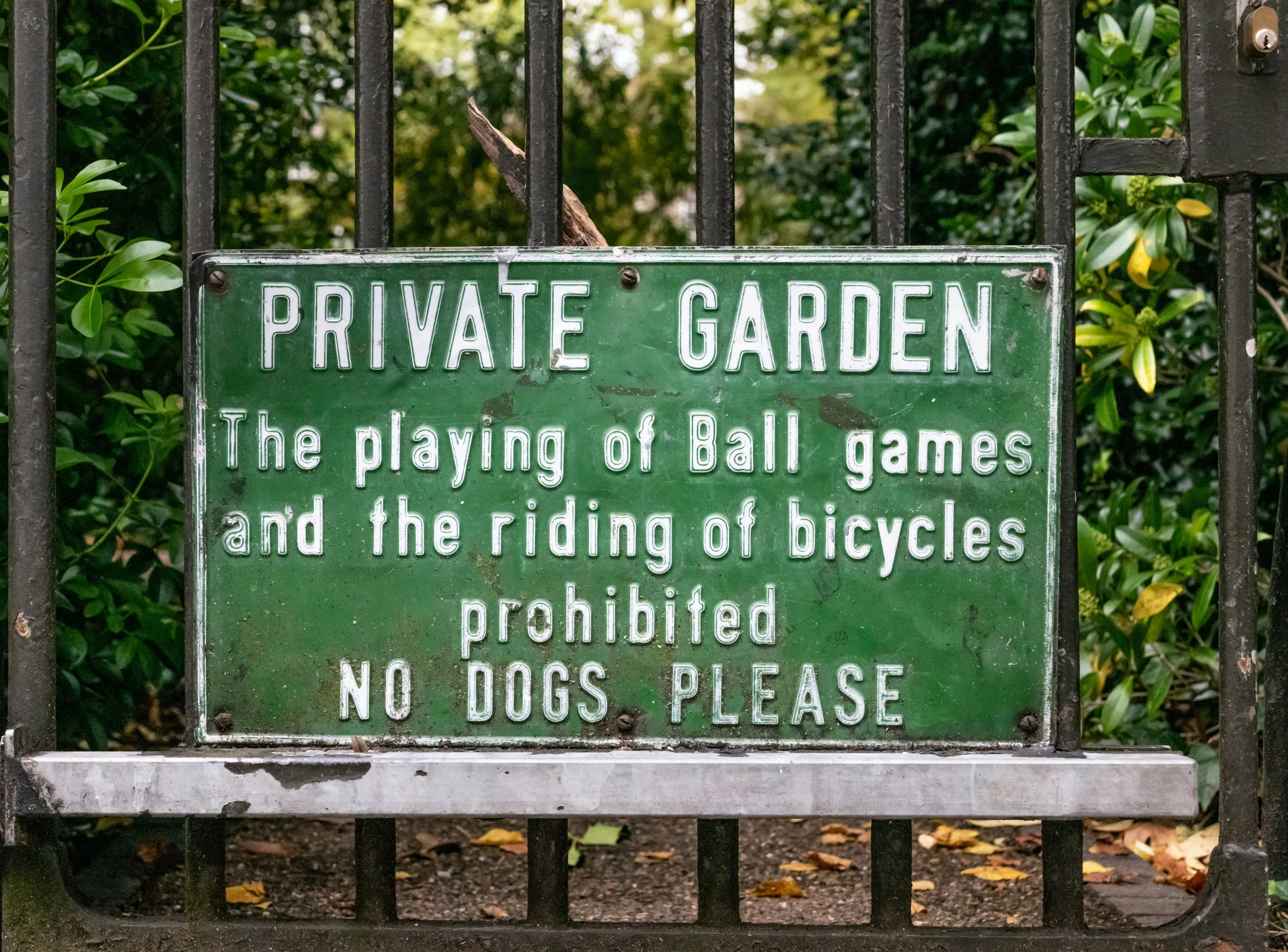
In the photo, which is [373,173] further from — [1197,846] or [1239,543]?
[1197,846]

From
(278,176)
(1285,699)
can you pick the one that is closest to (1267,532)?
(1285,699)

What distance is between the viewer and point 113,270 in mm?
1928

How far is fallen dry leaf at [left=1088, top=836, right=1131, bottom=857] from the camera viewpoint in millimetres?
3033

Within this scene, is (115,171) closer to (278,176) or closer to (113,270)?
(113,270)

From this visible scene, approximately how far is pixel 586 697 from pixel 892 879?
1.76ft

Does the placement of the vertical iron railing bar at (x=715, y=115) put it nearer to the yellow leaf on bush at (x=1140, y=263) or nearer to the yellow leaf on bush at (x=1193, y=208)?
the yellow leaf on bush at (x=1140, y=263)

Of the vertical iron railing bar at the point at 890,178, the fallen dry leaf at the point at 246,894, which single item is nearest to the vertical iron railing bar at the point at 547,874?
the vertical iron railing bar at the point at 890,178

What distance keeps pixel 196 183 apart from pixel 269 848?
6.34 ft

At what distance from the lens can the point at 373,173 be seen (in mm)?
1818

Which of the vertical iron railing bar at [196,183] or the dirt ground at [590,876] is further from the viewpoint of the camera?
the dirt ground at [590,876]

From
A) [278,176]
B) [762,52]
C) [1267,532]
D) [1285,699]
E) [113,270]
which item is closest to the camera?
[113,270]

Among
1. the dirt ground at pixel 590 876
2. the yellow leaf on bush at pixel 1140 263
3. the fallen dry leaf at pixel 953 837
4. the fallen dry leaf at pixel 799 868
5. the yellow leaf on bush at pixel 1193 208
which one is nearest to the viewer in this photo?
the yellow leaf on bush at pixel 1140 263

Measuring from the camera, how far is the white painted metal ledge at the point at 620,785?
1.69 metres


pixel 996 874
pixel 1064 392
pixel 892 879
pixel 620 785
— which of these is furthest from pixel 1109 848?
pixel 620 785
